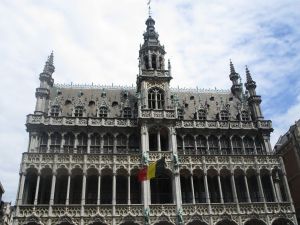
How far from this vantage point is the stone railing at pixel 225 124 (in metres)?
46.3

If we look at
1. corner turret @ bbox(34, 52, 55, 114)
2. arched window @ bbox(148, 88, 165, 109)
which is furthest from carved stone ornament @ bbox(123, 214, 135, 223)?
corner turret @ bbox(34, 52, 55, 114)

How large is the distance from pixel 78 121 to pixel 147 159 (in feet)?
34.2

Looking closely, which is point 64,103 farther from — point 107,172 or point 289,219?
point 289,219

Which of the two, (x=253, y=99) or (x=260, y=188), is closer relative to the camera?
(x=260, y=188)

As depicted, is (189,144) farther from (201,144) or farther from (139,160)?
(139,160)

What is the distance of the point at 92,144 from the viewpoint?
4394 centimetres

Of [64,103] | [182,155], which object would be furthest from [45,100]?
[182,155]

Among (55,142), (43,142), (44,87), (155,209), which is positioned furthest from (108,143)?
(44,87)

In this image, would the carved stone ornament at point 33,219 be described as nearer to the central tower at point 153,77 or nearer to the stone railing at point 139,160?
the stone railing at point 139,160

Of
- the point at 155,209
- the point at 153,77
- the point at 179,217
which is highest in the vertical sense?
the point at 153,77

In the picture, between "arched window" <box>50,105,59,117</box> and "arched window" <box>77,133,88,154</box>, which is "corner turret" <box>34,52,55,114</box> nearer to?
"arched window" <box>50,105,59,117</box>

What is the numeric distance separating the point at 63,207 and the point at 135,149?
11689 millimetres

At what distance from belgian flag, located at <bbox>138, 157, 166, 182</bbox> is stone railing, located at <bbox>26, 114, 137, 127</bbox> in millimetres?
7548

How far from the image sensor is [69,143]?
4366cm
